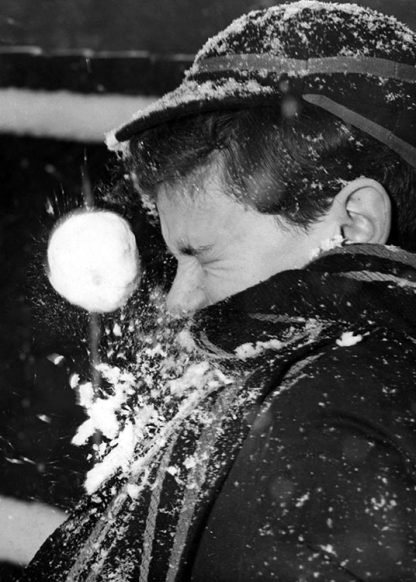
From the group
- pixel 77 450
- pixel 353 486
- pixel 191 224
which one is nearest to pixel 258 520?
pixel 353 486

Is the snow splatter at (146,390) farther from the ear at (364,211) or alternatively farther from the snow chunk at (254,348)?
the ear at (364,211)

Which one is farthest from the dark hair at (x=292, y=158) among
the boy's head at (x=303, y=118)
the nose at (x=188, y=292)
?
the nose at (x=188, y=292)

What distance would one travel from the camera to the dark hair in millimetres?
792

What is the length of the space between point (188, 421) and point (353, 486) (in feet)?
0.51

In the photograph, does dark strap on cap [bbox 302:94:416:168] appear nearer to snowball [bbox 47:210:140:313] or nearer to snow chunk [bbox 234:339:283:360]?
snow chunk [bbox 234:339:283:360]

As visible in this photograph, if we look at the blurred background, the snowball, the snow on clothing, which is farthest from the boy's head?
the blurred background

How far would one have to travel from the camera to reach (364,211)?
79 cm

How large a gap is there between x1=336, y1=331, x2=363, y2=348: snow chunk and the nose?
23cm

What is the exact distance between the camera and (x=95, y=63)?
147 centimetres

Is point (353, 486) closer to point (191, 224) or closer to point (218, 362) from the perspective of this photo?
point (218, 362)

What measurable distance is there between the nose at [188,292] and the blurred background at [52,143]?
0.43 metres

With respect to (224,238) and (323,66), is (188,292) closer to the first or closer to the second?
(224,238)

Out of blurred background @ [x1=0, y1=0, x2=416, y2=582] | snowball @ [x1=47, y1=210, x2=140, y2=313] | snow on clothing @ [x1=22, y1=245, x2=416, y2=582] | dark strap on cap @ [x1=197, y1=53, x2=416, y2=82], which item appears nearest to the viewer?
snow on clothing @ [x1=22, y1=245, x2=416, y2=582]

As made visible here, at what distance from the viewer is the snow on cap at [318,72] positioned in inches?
30.9
